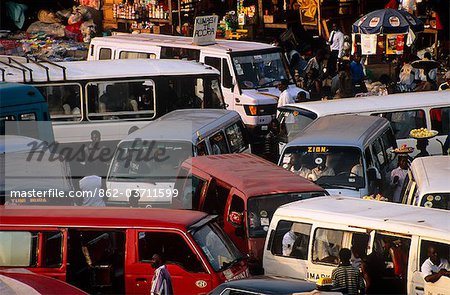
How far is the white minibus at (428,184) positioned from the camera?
1317cm

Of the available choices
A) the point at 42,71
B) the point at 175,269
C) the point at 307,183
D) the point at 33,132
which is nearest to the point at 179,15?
the point at 42,71

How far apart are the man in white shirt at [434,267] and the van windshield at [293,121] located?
7.24 meters

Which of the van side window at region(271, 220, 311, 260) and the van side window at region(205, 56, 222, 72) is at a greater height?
the van side window at region(205, 56, 222, 72)

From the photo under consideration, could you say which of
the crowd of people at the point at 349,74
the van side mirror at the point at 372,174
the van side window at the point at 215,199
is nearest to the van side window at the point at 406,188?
the van side mirror at the point at 372,174

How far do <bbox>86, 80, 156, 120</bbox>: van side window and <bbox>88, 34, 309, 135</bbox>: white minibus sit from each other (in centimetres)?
240

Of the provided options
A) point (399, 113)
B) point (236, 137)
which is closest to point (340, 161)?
point (236, 137)

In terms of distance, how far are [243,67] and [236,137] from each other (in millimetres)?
5206

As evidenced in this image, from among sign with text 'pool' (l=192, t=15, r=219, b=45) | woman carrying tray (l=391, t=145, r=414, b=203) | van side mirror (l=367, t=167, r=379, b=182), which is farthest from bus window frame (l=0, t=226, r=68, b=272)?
sign with text 'pool' (l=192, t=15, r=219, b=45)

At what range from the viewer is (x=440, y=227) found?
11.4 metres

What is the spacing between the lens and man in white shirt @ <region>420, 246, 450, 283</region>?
11094mm

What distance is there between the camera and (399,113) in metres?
18.9

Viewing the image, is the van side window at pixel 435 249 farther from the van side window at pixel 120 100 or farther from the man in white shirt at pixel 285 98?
the man in white shirt at pixel 285 98

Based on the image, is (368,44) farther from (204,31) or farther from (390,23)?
(204,31)

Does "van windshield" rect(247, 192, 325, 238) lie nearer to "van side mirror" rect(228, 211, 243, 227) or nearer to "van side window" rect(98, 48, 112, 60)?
"van side mirror" rect(228, 211, 243, 227)
